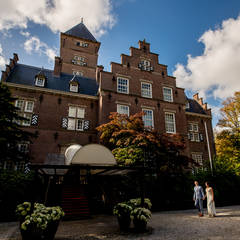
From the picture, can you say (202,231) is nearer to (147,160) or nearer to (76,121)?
(147,160)

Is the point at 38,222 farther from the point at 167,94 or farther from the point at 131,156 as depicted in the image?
the point at 167,94

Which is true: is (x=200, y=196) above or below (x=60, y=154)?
Result: below

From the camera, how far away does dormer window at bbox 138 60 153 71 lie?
922 inches

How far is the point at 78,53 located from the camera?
3591cm

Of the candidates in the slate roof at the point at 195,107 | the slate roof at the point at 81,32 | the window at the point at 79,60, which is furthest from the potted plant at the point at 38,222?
the slate roof at the point at 81,32

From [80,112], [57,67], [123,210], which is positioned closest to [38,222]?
[123,210]

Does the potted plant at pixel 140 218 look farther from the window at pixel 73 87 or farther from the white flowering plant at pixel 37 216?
the window at pixel 73 87

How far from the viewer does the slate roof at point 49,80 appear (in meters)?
21.0

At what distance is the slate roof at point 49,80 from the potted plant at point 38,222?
17.5 metres

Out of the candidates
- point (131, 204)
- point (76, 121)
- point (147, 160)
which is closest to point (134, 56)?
point (76, 121)

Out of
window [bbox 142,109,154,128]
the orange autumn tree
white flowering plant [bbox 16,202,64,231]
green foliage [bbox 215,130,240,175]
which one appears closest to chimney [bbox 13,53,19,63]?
the orange autumn tree

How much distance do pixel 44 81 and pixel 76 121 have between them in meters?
6.00

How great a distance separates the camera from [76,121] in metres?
20.7

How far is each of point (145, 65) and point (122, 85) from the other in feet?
15.2
